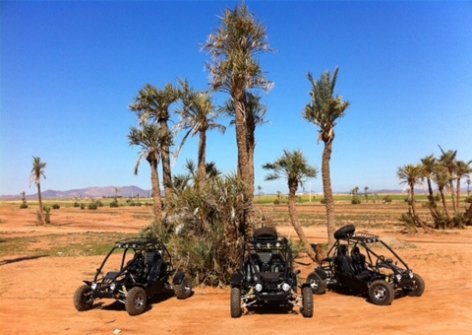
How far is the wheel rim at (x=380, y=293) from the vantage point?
9.82 meters

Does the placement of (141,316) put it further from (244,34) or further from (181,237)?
(244,34)

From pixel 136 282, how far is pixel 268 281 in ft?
10.4

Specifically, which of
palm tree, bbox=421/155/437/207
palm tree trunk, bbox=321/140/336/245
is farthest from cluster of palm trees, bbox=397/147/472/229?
palm tree trunk, bbox=321/140/336/245

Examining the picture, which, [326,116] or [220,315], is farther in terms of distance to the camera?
[326,116]

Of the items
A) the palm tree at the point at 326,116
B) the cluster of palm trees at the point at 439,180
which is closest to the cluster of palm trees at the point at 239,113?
the palm tree at the point at 326,116

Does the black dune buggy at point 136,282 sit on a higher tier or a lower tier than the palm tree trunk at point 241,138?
lower

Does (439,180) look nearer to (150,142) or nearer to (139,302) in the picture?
(150,142)

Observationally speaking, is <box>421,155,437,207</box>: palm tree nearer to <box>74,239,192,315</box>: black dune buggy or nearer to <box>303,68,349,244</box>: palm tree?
<box>303,68,349,244</box>: palm tree

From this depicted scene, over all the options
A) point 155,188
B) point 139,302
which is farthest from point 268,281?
point 155,188

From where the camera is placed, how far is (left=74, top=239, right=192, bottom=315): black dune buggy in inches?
371

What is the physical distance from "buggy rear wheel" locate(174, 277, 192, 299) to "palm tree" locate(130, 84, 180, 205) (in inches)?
497

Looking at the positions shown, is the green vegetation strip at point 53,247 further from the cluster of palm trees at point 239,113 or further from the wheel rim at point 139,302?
the wheel rim at point 139,302

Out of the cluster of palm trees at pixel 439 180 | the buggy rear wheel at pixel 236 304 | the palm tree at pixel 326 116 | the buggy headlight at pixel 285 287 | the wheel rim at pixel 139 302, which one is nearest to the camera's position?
the buggy headlight at pixel 285 287

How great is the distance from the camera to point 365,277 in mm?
10477
